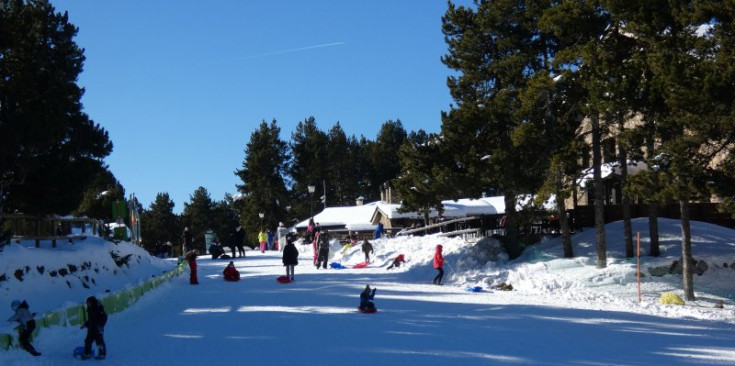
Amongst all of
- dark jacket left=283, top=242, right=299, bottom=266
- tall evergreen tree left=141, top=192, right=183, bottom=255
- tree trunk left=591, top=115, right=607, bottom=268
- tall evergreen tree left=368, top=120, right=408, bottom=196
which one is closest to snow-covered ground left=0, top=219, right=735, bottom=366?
tree trunk left=591, top=115, right=607, bottom=268

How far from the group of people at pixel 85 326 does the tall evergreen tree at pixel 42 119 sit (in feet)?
37.6

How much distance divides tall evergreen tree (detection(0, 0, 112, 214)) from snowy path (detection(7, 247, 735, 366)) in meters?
6.84

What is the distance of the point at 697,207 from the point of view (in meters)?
31.1

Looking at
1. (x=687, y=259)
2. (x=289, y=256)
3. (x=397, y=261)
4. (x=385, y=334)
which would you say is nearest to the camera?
(x=385, y=334)

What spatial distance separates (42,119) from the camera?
2220cm

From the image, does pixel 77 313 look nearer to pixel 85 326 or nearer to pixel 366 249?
pixel 85 326

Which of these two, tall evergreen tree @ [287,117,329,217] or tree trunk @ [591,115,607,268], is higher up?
tall evergreen tree @ [287,117,329,217]

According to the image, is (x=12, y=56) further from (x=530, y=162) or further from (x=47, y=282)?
(x=530, y=162)

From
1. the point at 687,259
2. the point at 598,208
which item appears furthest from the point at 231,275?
the point at 687,259

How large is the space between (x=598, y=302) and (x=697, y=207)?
13759 mm

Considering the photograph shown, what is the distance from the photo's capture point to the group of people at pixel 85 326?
1094cm

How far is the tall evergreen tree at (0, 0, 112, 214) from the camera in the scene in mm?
22016

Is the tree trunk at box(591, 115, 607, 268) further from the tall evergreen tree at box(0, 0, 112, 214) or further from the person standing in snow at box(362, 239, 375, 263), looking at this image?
the tall evergreen tree at box(0, 0, 112, 214)

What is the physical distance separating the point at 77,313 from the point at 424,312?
771cm
